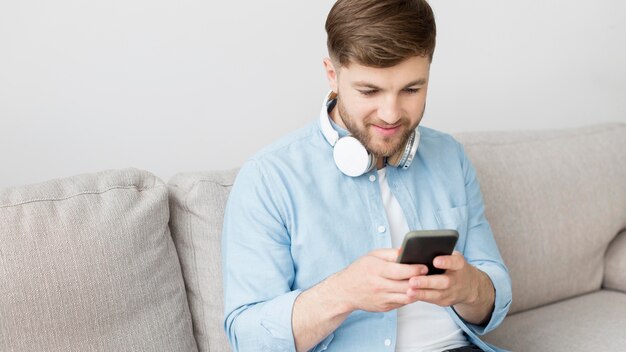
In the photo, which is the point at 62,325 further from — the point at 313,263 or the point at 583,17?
the point at 583,17

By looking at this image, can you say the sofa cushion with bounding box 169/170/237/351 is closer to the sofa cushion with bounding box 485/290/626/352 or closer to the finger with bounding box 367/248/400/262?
the finger with bounding box 367/248/400/262

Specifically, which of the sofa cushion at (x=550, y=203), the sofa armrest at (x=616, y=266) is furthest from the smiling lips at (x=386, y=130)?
the sofa armrest at (x=616, y=266)

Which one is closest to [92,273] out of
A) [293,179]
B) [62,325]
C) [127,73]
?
[62,325]

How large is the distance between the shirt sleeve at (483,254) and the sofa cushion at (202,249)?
0.54m

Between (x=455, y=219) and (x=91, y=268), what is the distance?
74cm

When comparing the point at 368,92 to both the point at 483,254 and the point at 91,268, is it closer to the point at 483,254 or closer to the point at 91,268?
the point at 483,254

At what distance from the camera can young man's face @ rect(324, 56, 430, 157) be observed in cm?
154

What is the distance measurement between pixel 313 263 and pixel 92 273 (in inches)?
17.2

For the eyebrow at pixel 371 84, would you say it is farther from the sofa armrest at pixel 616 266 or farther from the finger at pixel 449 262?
the sofa armrest at pixel 616 266

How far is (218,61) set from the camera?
2.19 meters

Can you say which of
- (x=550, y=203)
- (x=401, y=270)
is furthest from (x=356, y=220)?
(x=550, y=203)

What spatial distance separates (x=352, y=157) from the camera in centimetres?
163

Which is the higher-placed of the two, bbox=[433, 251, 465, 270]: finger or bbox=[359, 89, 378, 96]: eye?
bbox=[359, 89, 378, 96]: eye

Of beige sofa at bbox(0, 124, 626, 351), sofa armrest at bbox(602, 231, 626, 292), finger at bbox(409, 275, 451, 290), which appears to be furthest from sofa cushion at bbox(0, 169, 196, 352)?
sofa armrest at bbox(602, 231, 626, 292)
